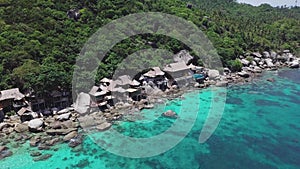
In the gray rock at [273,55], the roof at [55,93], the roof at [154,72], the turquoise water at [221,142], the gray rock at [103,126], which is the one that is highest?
the gray rock at [273,55]

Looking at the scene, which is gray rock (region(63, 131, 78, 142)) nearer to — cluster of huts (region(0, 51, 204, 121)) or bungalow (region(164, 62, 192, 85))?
cluster of huts (region(0, 51, 204, 121))

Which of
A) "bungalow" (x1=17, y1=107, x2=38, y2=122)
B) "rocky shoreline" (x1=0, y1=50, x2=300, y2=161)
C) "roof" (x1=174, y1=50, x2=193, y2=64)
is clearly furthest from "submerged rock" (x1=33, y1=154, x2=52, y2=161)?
"roof" (x1=174, y1=50, x2=193, y2=64)

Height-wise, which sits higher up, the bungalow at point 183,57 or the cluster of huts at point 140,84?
the bungalow at point 183,57

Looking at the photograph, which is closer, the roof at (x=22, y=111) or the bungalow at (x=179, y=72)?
the roof at (x=22, y=111)

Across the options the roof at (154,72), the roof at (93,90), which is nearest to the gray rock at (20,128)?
the roof at (93,90)

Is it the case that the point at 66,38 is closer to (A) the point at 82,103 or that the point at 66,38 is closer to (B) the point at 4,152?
(A) the point at 82,103

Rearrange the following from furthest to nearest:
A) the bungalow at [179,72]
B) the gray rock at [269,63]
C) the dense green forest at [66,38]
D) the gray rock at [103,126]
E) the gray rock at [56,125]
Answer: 1. the gray rock at [269,63]
2. the bungalow at [179,72]
3. the dense green forest at [66,38]
4. the gray rock at [103,126]
5. the gray rock at [56,125]

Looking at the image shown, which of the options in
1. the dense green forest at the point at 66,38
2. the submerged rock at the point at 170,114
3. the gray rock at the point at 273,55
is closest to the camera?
the dense green forest at the point at 66,38

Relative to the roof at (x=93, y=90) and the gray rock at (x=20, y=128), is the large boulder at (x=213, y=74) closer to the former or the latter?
the roof at (x=93, y=90)
